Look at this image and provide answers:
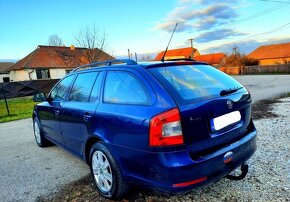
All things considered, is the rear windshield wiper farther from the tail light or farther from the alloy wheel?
the alloy wheel

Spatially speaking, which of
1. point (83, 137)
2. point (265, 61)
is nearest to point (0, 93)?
point (83, 137)

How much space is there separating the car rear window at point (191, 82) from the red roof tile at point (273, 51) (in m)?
66.8

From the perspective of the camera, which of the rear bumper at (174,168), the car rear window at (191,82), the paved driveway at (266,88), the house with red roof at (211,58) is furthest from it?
the house with red roof at (211,58)

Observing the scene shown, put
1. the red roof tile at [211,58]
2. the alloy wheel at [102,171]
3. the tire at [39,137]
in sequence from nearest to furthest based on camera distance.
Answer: the alloy wheel at [102,171]
the tire at [39,137]
the red roof tile at [211,58]

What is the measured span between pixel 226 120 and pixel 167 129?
2.62 ft

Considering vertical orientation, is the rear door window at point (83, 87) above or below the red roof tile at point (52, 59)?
below

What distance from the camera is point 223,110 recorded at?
9.11 ft

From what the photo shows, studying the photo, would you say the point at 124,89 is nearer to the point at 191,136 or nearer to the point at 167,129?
the point at 167,129

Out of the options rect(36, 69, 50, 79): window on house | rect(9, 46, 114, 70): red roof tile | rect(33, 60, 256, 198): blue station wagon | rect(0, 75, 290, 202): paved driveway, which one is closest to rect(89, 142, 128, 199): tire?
rect(33, 60, 256, 198): blue station wagon

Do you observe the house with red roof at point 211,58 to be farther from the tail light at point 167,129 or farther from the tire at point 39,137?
the tail light at point 167,129

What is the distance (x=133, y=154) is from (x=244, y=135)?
141 centimetres

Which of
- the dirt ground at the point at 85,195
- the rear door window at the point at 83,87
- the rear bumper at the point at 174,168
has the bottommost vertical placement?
the dirt ground at the point at 85,195

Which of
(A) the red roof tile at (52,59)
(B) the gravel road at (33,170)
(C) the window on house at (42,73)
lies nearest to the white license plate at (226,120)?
(B) the gravel road at (33,170)

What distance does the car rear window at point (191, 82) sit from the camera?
2.65m
